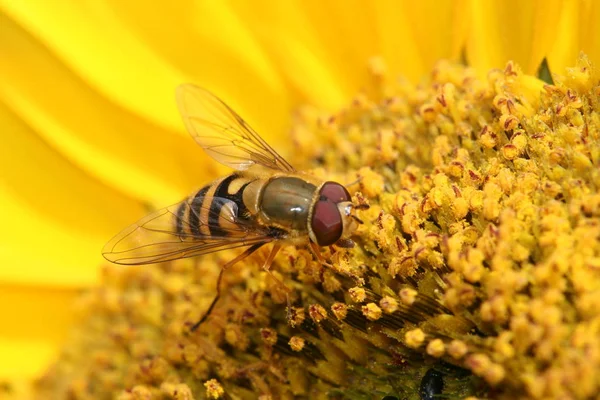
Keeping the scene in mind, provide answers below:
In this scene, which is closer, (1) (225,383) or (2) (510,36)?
(1) (225,383)

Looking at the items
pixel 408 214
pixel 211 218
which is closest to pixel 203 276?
pixel 211 218

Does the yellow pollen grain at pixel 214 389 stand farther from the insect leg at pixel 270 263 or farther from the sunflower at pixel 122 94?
the sunflower at pixel 122 94

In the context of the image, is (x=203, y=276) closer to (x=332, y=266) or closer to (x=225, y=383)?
(x=225, y=383)

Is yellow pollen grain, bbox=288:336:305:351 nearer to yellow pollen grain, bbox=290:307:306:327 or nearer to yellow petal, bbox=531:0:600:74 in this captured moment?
yellow pollen grain, bbox=290:307:306:327

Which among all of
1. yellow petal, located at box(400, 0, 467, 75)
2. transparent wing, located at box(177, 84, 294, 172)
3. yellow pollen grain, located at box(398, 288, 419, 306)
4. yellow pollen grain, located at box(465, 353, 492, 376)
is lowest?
yellow pollen grain, located at box(465, 353, 492, 376)

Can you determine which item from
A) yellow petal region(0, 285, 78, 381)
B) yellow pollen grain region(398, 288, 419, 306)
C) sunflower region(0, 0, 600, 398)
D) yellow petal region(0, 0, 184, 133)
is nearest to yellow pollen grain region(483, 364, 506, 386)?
yellow pollen grain region(398, 288, 419, 306)
